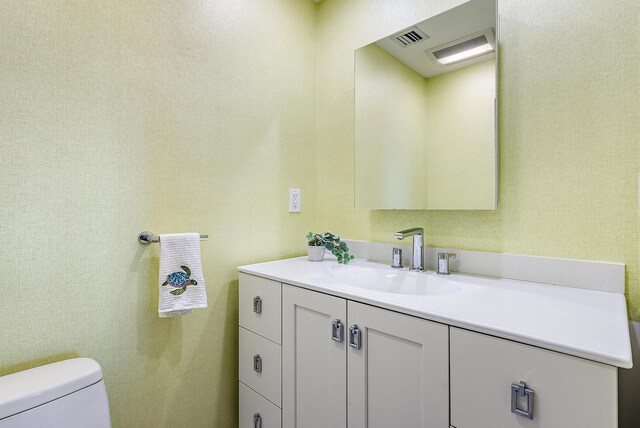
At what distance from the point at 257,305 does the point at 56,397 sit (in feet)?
1.99

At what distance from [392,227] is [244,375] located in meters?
0.88

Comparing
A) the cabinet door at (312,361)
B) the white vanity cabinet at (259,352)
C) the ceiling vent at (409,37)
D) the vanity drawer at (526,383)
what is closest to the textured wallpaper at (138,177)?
the white vanity cabinet at (259,352)

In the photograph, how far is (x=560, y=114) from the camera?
1.01 m

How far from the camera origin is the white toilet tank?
73 cm

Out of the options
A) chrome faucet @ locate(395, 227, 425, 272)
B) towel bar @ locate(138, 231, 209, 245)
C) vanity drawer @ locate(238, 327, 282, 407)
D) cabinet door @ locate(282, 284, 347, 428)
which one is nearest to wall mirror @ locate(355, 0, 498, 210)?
chrome faucet @ locate(395, 227, 425, 272)

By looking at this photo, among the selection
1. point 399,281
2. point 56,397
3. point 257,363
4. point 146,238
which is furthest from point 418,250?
point 56,397

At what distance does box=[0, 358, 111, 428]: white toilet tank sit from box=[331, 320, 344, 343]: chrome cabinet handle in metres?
0.65

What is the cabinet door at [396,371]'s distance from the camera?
74cm

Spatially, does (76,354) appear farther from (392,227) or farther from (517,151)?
(517,151)

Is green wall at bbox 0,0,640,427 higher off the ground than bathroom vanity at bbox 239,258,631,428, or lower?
higher

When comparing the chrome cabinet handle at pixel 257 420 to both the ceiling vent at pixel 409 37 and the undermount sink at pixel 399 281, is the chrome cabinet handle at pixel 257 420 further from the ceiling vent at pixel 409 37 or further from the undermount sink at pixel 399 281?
the ceiling vent at pixel 409 37

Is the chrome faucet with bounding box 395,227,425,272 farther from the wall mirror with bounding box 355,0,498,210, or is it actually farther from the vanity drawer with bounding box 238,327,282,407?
the vanity drawer with bounding box 238,327,282,407

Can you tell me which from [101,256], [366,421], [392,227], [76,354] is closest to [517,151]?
[392,227]

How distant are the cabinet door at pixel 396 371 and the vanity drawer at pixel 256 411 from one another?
365mm
